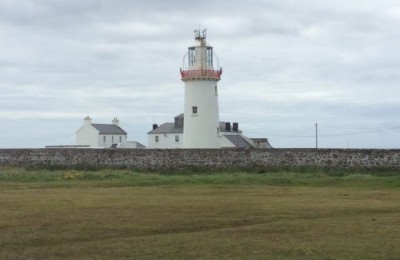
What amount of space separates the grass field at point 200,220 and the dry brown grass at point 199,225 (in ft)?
0.07

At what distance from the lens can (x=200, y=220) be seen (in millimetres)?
18922

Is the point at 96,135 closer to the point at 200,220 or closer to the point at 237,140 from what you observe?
the point at 237,140

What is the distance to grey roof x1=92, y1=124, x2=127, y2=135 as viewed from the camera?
267 feet

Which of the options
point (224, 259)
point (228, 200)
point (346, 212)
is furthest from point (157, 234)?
point (228, 200)

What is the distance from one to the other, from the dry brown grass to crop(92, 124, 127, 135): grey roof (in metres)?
52.3

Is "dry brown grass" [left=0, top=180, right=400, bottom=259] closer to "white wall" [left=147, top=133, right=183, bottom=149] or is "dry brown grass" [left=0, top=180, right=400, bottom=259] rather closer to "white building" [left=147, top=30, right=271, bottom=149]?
"white building" [left=147, top=30, right=271, bottom=149]

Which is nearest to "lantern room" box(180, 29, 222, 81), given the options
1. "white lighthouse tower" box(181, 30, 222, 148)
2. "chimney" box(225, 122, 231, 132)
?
"white lighthouse tower" box(181, 30, 222, 148)

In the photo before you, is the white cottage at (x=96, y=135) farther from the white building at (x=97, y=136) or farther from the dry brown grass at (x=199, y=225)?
the dry brown grass at (x=199, y=225)

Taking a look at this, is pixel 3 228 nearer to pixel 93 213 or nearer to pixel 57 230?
pixel 57 230

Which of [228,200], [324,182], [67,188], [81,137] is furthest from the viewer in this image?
[81,137]

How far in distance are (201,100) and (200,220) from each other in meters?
33.6

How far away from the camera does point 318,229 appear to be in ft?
55.8

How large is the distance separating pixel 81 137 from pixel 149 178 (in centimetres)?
4640

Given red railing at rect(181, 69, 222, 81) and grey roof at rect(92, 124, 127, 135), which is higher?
red railing at rect(181, 69, 222, 81)
